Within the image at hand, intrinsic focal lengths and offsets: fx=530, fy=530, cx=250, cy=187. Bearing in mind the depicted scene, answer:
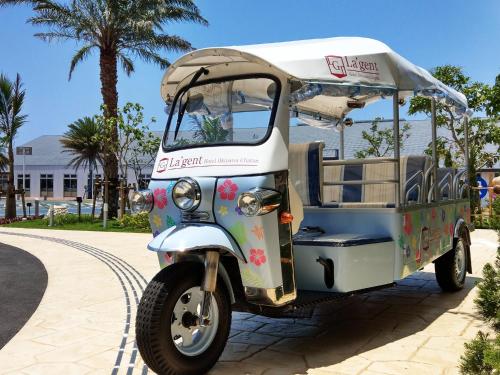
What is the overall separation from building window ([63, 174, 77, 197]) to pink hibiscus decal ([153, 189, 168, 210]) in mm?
46469

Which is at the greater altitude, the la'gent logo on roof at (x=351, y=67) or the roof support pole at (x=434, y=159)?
the la'gent logo on roof at (x=351, y=67)

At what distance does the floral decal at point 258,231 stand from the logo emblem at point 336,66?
4.60 ft

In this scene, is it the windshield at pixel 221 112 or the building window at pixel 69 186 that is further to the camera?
the building window at pixel 69 186

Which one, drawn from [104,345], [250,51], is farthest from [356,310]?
[250,51]

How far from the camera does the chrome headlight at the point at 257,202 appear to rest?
Result: 12.1 feet

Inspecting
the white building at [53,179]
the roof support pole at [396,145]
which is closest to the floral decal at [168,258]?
the roof support pole at [396,145]

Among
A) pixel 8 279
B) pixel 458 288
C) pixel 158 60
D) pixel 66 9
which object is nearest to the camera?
pixel 458 288

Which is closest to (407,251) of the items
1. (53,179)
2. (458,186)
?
(458,186)

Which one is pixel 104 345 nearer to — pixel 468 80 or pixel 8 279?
pixel 8 279

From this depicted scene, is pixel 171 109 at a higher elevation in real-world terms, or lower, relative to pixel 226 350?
higher

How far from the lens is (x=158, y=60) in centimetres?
2164

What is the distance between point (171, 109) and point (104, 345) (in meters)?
2.19

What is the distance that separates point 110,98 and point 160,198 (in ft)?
57.8

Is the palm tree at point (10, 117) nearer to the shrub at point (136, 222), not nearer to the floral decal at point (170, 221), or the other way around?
the shrub at point (136, 222)
